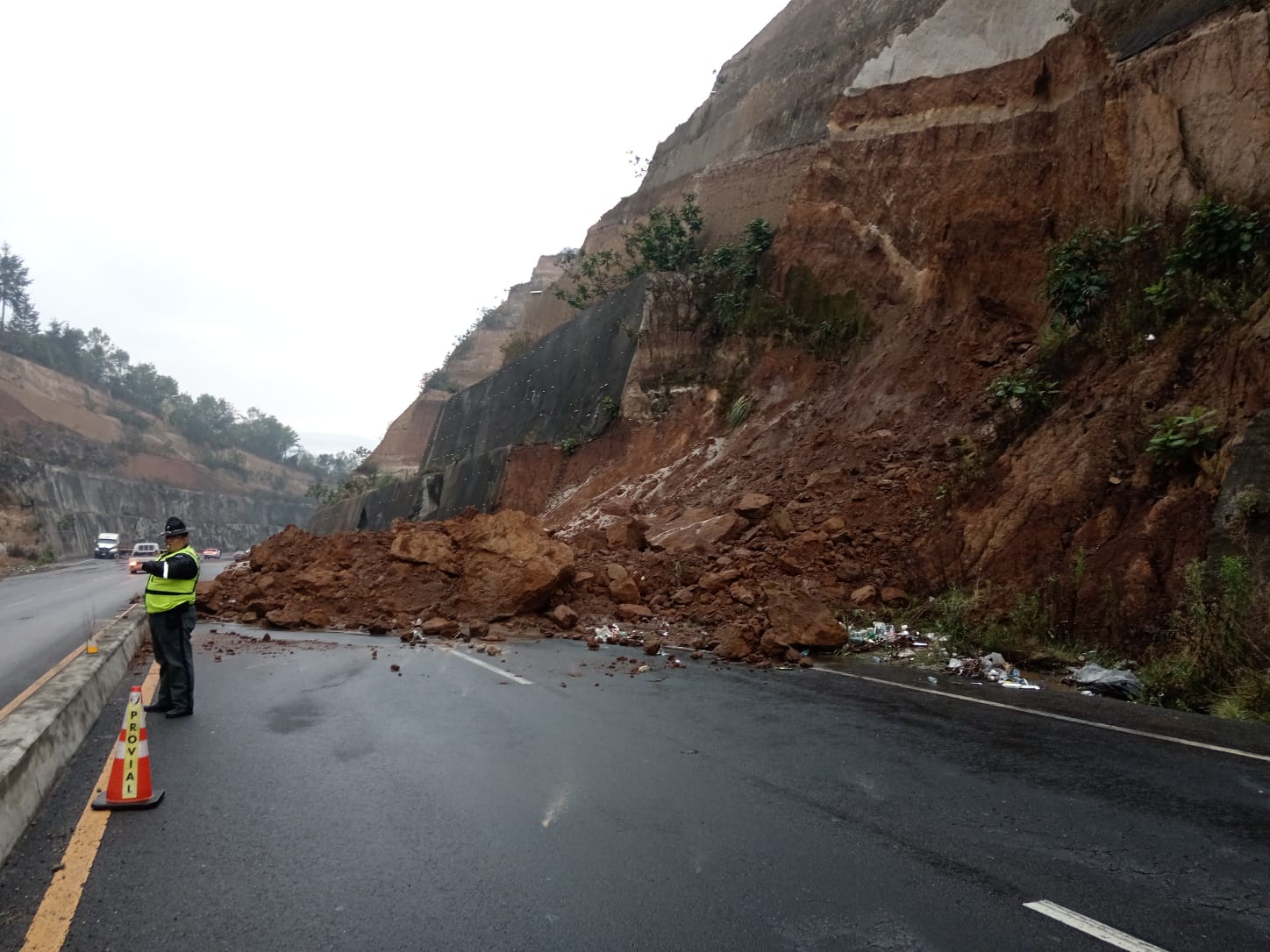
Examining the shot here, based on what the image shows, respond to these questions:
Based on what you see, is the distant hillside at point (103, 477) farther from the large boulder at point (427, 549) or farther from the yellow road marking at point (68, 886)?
the yellow road marking at point (68, 886)

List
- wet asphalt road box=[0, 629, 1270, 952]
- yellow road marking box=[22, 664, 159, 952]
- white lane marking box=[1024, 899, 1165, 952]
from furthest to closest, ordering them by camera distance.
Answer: wet asphalt road box=[0, 629, 1270, 952], yellow road marking box=[22, 664, 159, 952], white lane marking box=[1024, 899, 1165, 952]

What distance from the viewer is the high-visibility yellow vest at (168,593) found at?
24.6ft

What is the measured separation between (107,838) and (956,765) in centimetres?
476

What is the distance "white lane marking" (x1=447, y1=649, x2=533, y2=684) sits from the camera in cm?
925

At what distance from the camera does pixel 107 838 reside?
437 centimetres

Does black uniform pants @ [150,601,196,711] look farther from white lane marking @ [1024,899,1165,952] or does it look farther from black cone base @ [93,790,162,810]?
white lane marking @ [1024,899,1165,952]

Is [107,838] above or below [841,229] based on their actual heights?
below

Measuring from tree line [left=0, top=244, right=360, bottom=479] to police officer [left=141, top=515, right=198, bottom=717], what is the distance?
259 ft

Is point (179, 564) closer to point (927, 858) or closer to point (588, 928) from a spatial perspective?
point (588, 928)

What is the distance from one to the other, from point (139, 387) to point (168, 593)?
11203cm

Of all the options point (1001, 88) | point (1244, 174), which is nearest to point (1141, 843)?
point (1244, 174)

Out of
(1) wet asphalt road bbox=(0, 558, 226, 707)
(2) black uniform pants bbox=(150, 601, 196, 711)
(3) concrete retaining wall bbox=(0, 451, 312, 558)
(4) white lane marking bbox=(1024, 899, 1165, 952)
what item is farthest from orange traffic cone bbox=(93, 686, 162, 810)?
(3) concrete retaining wall bbox=(0, 451, 312, 558)

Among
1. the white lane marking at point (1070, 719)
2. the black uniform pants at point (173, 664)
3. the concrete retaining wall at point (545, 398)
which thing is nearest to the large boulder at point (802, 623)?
the white lane marking at point (1070, 719)

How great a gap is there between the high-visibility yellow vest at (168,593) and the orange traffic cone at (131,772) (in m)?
2.80
